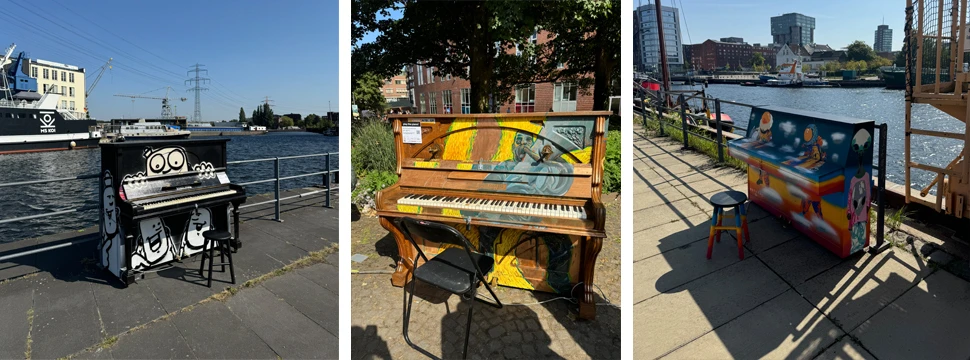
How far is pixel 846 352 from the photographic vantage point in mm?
1944

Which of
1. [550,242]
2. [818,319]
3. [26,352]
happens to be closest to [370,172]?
[550,242]

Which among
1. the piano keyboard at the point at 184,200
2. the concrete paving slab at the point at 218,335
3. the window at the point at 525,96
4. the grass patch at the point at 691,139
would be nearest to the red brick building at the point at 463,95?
the window at the point at 525,96

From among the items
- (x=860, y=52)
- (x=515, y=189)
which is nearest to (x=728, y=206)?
(x=515, y=189)

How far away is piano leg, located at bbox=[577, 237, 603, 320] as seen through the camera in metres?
2.54

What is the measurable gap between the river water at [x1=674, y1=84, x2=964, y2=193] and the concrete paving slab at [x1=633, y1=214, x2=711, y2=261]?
1162mm

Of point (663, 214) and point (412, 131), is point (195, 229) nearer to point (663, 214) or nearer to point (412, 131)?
point (412, 131)

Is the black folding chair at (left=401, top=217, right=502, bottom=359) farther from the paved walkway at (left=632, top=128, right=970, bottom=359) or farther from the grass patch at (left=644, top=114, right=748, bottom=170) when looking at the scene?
the grass patch at (left=644, top=114, right=748, bottom=170)

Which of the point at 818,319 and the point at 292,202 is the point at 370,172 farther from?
the point at 818,319

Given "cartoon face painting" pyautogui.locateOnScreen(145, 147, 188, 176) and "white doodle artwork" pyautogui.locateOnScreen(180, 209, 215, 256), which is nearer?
"cartoon face painting" pyautogui.locateOnScreen(145, 147, 188, 176)

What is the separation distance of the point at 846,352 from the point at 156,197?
4272 millimetres

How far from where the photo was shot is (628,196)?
1.71 meters

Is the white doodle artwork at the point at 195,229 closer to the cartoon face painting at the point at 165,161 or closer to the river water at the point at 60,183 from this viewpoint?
the cartoon face painting at the point at 165,161

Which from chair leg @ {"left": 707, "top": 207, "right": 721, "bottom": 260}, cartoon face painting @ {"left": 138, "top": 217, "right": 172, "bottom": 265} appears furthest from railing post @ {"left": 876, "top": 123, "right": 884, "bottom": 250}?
cartoon face painting @ {"left": 138, "top": 217, "right": 172, "bottom": 265}

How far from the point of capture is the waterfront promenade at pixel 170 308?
233 centimetres
